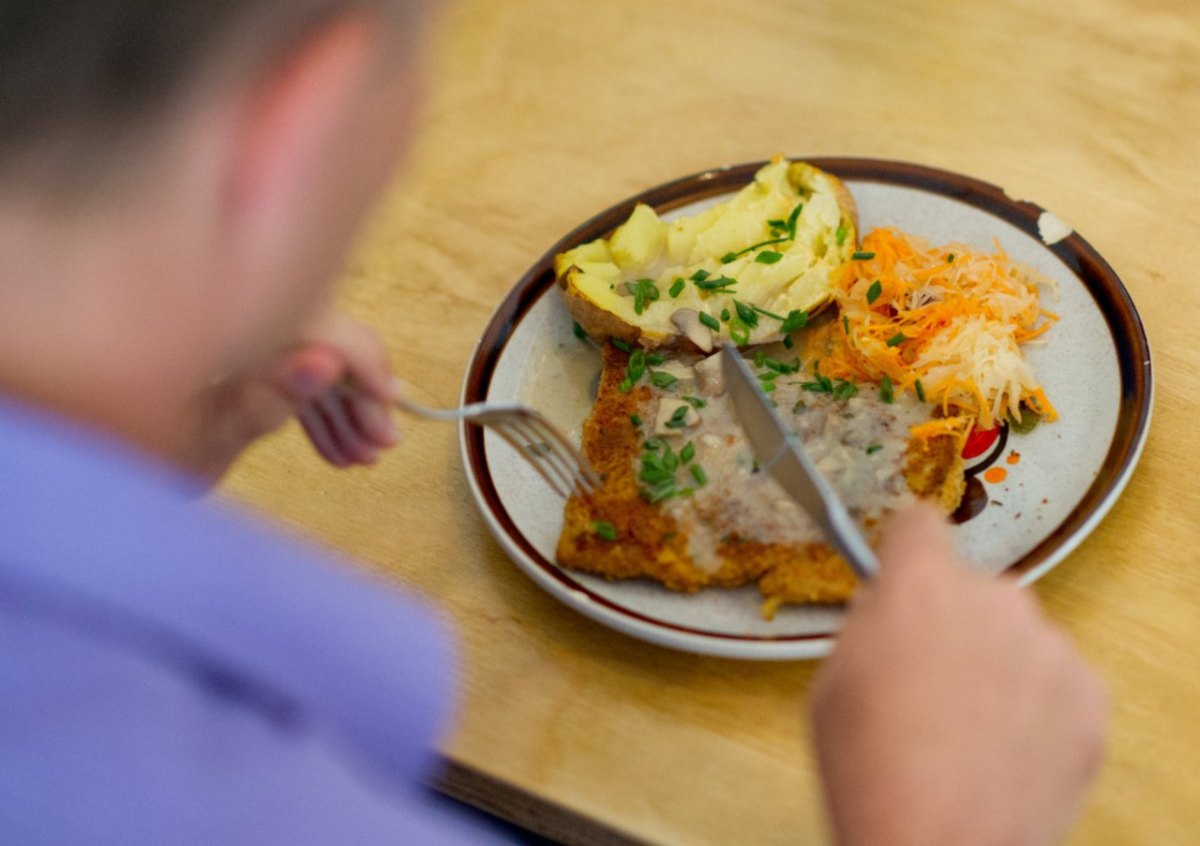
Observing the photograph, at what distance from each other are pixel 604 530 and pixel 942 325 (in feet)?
1.60

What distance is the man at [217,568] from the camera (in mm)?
575

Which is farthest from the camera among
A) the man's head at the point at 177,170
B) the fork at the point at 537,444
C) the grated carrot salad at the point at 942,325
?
the grated carrot salad at the point at 942,325

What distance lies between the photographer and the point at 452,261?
1667 mm

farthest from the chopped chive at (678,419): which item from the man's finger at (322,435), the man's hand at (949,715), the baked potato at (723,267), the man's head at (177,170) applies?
the man's head at (177,170)

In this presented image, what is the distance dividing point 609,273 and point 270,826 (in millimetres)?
963

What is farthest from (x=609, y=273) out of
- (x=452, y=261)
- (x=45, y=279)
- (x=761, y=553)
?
(x=45, y=279)

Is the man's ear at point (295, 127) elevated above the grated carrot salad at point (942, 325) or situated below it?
above

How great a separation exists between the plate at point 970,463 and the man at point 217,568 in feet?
0.93

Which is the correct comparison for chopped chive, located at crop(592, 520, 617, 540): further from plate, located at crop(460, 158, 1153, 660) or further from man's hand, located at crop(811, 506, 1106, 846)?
man's hand, located at crop(811, 506, 1106, 846)

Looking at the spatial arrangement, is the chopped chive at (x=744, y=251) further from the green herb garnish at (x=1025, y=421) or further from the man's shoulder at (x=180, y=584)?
the man's shoulder at (x=180, y=584)

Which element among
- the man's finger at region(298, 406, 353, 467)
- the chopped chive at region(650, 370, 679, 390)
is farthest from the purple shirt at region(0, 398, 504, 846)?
the chopped chive at region(650, 370, 679, 390)

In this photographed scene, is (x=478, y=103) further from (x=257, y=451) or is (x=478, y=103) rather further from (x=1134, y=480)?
(x=1134, y=480)

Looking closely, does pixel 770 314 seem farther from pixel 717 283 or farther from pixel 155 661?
pixel 155 661

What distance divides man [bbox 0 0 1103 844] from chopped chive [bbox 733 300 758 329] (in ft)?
2.07
